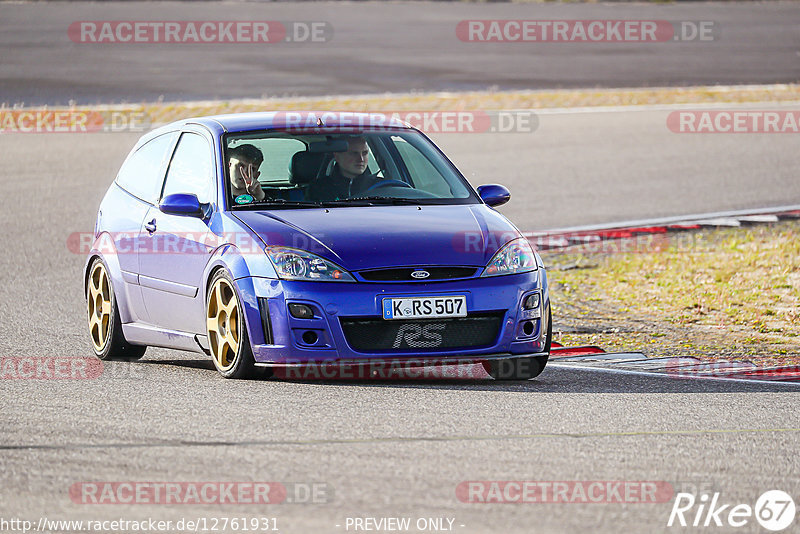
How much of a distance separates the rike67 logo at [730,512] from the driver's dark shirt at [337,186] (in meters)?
3.69

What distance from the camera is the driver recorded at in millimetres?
8812

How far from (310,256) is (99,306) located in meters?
2.24

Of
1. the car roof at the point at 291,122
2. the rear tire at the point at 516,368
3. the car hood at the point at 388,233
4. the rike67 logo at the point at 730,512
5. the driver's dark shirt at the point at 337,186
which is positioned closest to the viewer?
the rike67 logo at the point at 730,512

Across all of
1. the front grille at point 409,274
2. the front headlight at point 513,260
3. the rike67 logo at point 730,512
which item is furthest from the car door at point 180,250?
the rike67 logo at point 730,512

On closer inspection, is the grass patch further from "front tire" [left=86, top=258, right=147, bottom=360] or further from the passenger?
"front tire" [left=86, top=258, right=147, bottom=360]

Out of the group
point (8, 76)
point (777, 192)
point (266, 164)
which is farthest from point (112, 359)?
point (8, 76)

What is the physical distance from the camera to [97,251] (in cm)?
961

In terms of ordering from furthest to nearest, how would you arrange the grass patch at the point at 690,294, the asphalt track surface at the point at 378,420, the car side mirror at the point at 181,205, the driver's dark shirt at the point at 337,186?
the grass patch at the point at 690,294
the driver's dark shirt at the point at 337,186
the car side mirror at the point at 181,205
the asphalt track surface at the point at 378,420

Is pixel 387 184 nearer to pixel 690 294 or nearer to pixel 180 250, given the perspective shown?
pixel 180 250

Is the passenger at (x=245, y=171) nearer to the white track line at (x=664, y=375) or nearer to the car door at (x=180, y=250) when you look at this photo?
the car door at (x=180, y=250)

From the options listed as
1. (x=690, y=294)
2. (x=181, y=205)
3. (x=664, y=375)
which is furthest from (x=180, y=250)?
(x=690, y=294)

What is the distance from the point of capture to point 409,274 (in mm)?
7820

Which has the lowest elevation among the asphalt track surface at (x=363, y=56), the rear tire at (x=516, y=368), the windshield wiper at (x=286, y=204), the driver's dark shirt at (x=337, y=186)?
the rear tire at (x=516, y=368)

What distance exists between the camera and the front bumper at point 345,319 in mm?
7723
